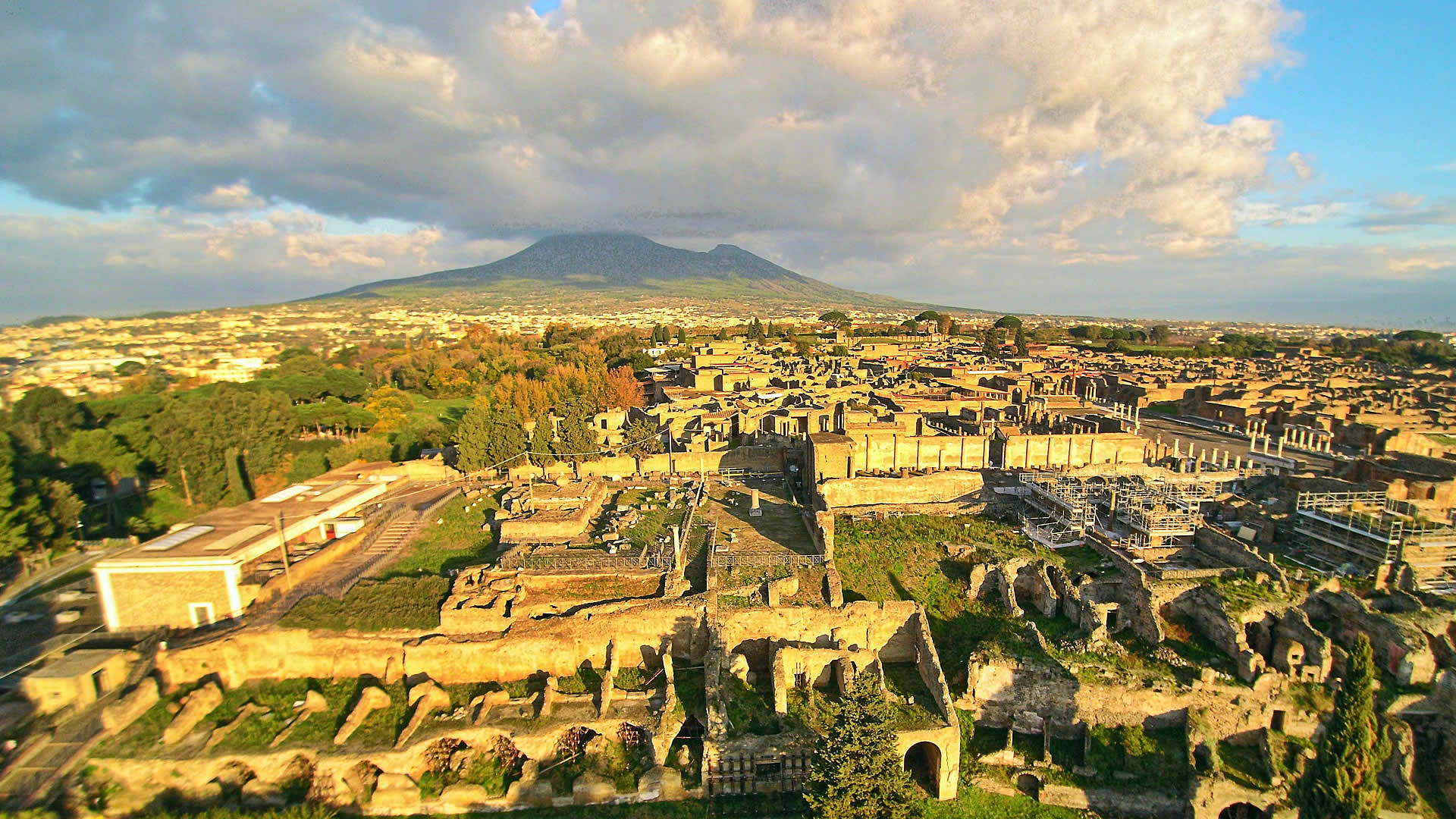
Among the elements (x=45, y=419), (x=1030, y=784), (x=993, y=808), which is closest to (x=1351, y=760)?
(x=1030, y=784)

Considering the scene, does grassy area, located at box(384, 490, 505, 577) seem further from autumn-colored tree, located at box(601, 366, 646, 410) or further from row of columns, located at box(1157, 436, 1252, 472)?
row of columns, located at box(1157, 436, 1252, 472)

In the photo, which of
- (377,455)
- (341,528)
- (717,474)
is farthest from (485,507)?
(377,455)

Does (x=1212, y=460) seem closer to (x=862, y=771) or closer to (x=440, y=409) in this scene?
(x=862, y=771)

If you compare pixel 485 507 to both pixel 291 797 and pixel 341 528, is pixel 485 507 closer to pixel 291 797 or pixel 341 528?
pixel 341 528

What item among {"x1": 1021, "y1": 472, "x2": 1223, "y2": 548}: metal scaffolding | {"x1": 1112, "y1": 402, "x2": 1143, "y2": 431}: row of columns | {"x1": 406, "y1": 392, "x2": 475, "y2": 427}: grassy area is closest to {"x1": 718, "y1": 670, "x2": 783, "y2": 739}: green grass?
{"x1": 1021, "y1": 472, "x2": 1223, "y2": 548}: metal scaffolding

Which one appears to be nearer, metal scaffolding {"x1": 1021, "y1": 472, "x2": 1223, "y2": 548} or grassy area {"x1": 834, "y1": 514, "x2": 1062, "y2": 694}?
grassy area {"x1": 834, "y1": 514, "x2": 1062, "y2": 694}

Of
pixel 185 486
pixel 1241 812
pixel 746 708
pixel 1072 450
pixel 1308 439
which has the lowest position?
pixel 1241 812
